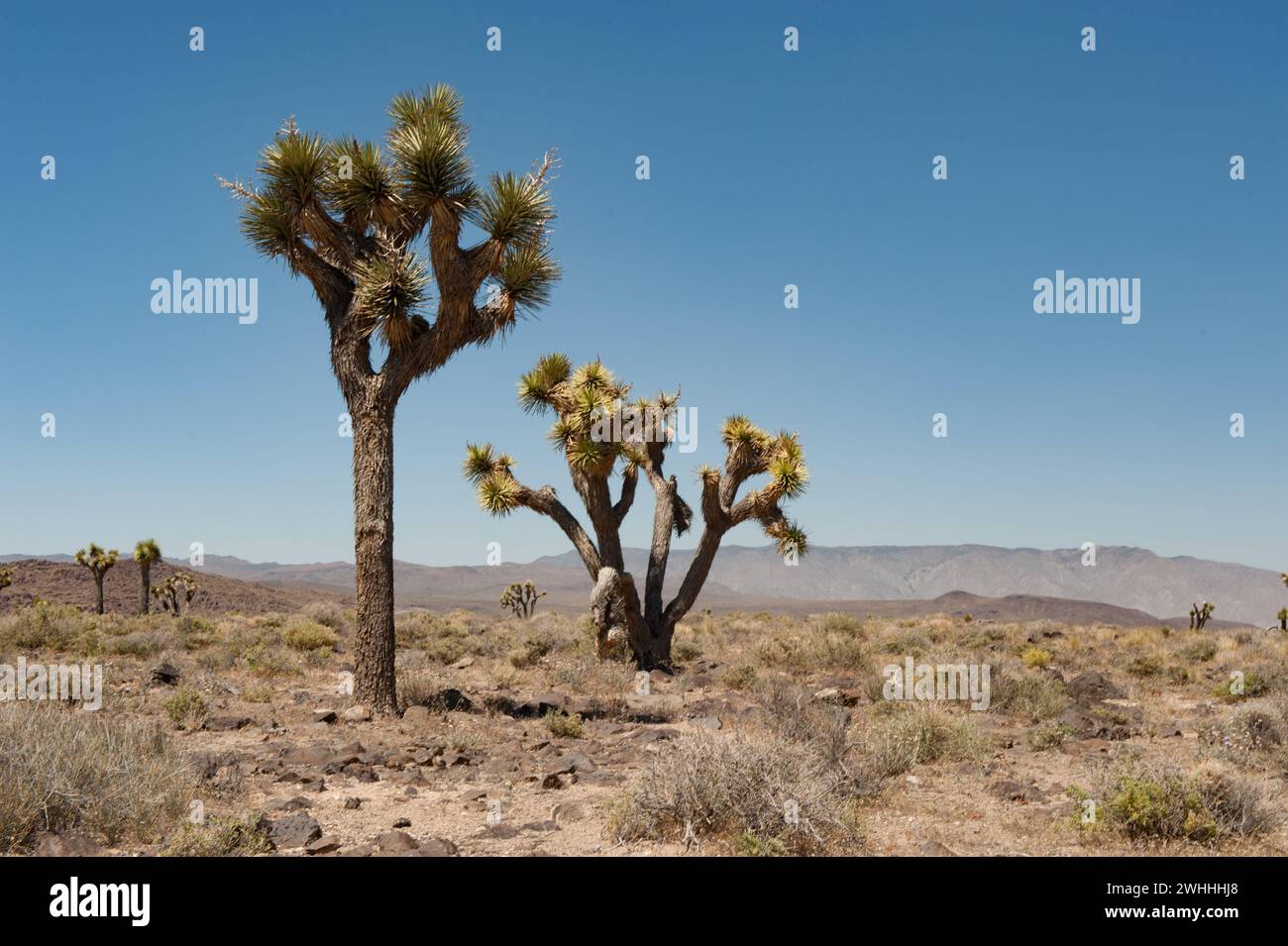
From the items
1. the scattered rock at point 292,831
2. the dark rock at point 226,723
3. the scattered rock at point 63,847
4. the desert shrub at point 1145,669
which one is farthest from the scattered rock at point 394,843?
the desert shrub at point 1145,669

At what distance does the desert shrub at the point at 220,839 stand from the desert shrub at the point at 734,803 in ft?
8.12

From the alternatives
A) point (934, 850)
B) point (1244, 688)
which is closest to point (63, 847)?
point (934, 850)

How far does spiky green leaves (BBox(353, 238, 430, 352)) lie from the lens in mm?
11727

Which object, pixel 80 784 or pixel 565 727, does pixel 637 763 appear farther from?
pixel 80 784

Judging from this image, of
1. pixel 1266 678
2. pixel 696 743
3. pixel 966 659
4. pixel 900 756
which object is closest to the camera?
pixel 696 743

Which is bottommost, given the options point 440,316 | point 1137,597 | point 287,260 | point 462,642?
point 1137,597

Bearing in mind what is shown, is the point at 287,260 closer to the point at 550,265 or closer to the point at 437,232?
the point at 437,232

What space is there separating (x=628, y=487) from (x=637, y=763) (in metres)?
9.34

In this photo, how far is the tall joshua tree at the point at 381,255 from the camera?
11.8 m

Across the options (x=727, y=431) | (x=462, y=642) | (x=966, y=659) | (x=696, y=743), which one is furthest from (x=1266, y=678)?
(x=462, y=642)

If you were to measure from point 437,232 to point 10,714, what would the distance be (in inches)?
301

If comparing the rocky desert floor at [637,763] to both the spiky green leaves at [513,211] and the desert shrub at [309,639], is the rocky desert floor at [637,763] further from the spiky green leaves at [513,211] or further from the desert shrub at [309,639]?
the spiky green leaves at [513,211]

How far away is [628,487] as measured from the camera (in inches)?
717
